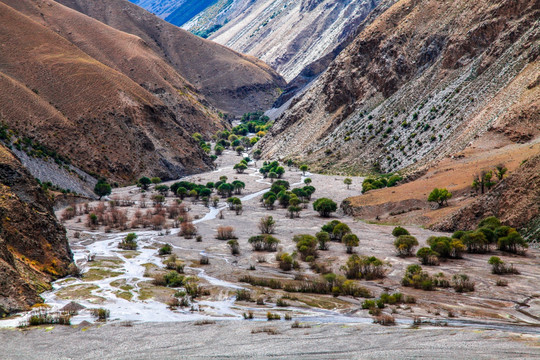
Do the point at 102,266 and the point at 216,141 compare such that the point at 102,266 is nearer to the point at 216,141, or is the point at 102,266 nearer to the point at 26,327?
the point at 26,327

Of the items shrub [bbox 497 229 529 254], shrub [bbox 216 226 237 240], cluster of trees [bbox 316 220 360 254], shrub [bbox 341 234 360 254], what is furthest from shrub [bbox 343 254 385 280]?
shrub [bbox 216 226 237 240]

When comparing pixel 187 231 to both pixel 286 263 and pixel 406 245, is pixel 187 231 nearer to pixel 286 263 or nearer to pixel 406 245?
pixel 286 263

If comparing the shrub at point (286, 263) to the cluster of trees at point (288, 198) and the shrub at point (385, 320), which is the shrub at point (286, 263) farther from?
the cluster of trees at point (288, 198)

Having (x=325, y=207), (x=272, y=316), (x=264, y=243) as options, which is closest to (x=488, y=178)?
(x=325, y=207)

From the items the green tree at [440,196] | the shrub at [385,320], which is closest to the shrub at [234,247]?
the shrub at [385,320]

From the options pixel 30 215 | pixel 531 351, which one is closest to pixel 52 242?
pixel 30 215

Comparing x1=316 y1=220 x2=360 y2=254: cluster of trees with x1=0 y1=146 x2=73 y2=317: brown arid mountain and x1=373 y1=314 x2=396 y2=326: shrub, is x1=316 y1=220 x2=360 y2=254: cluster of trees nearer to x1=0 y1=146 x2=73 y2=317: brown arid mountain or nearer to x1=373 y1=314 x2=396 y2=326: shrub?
x1=373 y1=314 x2=396 y2=326: shrub
